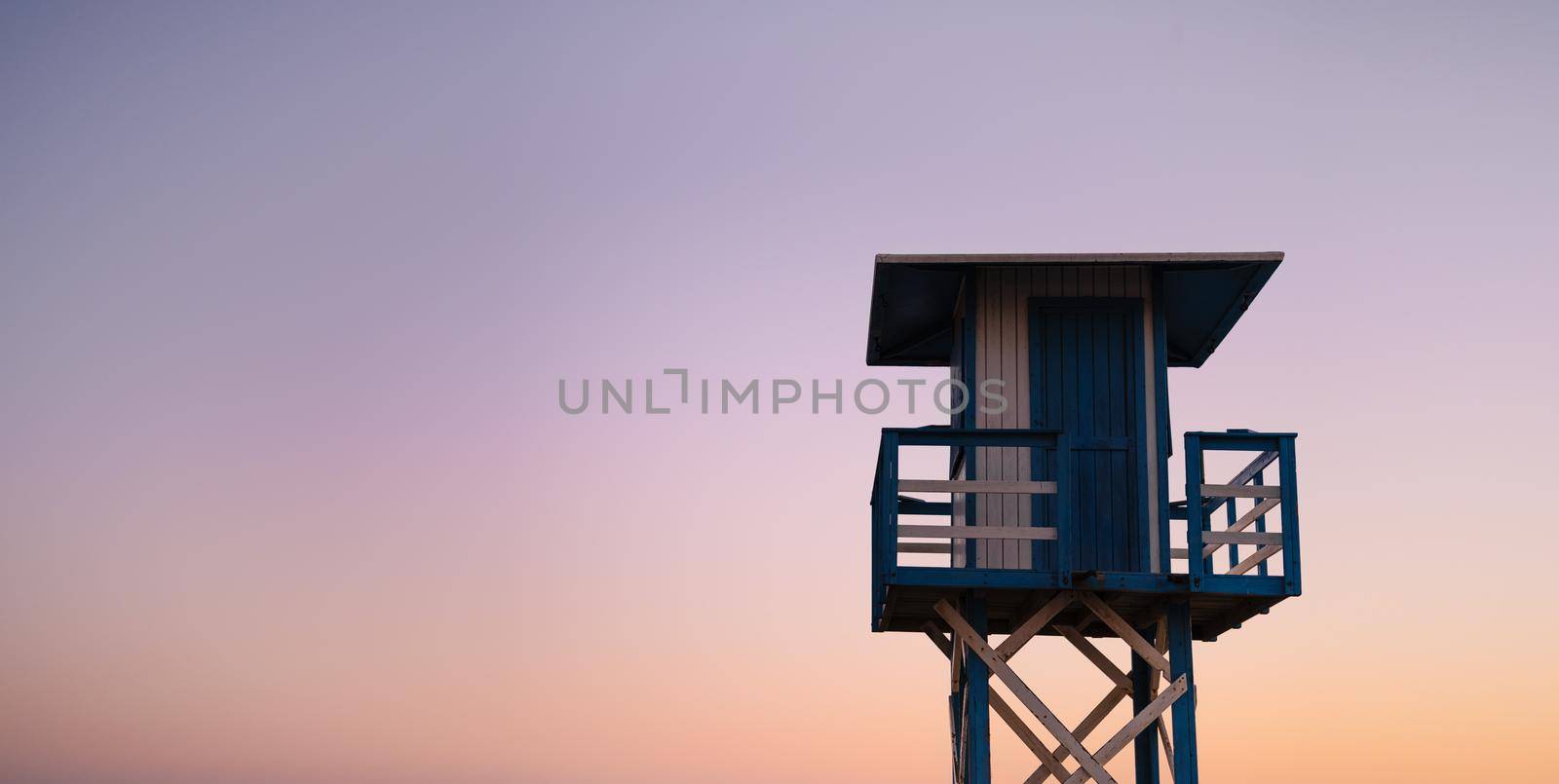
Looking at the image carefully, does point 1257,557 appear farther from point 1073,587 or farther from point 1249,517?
point 1073,587

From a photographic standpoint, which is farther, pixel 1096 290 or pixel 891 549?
pixel 1096 290

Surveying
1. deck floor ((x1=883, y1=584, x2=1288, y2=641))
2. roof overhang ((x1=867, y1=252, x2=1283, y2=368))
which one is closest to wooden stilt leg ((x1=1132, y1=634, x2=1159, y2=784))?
deck floor ((x1=883, y1=584, x2=1288, y2=641))

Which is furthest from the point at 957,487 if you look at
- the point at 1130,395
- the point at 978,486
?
the point at 1130,395

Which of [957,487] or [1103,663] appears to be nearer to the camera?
[957,487]

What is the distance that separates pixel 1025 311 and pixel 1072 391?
997mm

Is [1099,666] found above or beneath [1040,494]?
beneath

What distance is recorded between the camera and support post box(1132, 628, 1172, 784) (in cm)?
1927

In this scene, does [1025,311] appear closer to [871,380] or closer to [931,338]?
[931,338]

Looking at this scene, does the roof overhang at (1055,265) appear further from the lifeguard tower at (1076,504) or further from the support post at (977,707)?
the support post at (977,707)

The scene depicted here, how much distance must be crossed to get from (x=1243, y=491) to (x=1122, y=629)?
1.85m

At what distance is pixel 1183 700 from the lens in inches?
683

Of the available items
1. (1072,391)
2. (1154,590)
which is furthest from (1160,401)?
(1154,590)

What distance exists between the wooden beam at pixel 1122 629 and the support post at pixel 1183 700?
130 millimetres

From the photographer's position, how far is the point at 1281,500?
55.1ft
